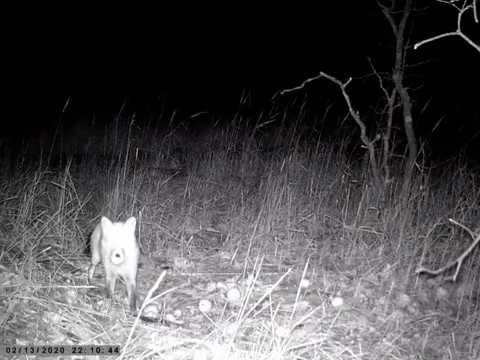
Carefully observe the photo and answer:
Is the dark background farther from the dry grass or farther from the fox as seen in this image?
the fox

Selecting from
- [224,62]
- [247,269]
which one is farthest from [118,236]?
[224,62]

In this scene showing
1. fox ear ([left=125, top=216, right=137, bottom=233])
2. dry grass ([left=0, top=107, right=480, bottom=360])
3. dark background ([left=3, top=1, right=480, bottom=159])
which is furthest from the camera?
dark background ([left=3, top=1, right=480, bottom=159])

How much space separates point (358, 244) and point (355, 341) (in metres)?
1.22

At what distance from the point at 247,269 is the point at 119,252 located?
120cm

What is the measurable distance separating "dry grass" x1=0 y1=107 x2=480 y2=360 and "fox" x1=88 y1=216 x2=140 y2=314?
144mm

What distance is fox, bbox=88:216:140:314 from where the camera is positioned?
3.04 m

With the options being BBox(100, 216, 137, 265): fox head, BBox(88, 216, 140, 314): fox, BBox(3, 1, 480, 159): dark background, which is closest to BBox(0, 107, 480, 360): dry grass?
BBox(88, 216, 140, 314): fox

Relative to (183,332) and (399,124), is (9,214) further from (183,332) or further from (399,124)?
(399,124)

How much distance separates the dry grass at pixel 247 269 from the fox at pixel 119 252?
0.47ft

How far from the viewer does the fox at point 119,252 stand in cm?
304

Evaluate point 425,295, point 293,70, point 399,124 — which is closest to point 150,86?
point 293,70

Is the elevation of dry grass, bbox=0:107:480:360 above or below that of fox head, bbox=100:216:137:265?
below

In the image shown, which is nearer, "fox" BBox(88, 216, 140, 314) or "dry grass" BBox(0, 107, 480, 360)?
"dry grass" BBox(0, 107, 480, 360)

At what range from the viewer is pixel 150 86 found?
468 inches
